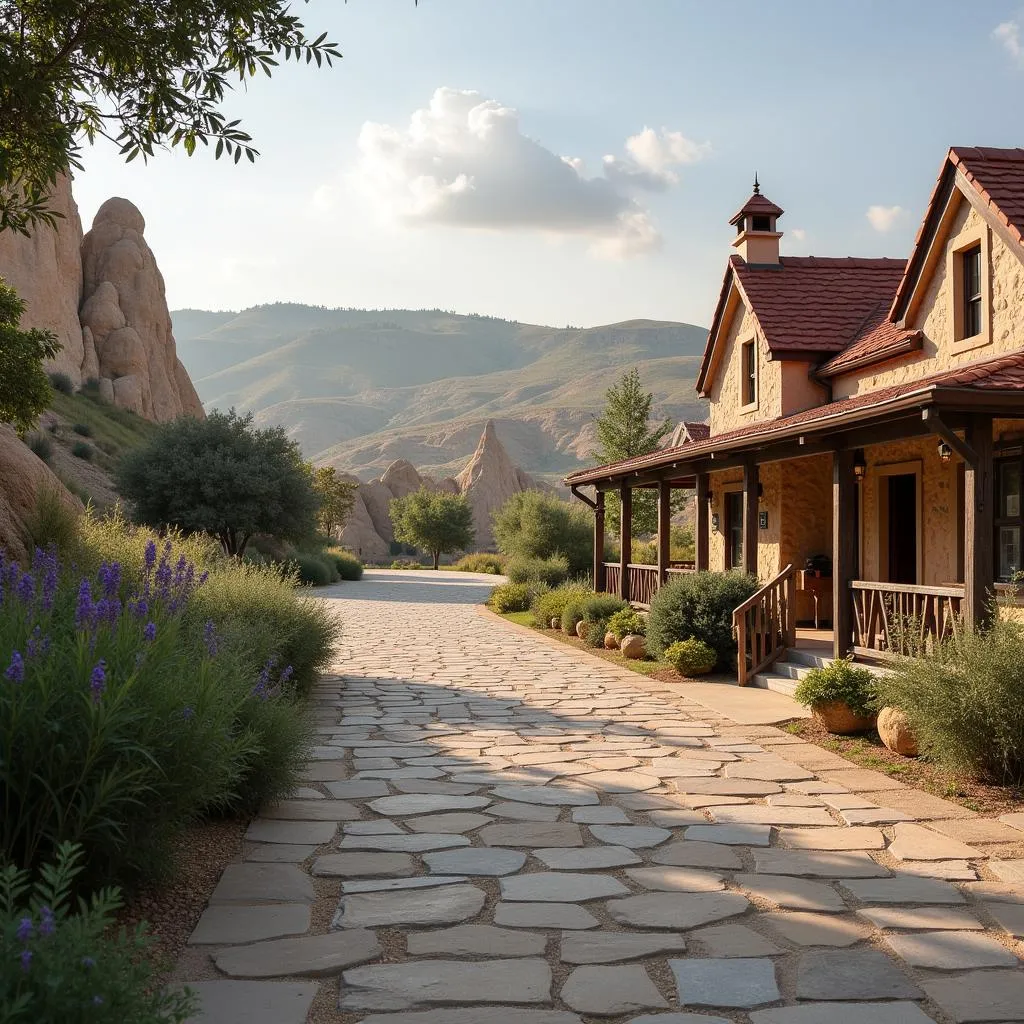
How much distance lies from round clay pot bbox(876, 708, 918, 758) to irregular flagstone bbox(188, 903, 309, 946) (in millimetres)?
5086

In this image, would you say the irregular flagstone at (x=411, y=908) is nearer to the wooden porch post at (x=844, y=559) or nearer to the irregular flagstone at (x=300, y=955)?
the irregular flagstone at (x=300, y=955)

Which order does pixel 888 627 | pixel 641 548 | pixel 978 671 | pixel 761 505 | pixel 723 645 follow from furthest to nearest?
pixel 641 548
pixel 761 505
pixel 723 645
pixel 888 627
pixel 978 671

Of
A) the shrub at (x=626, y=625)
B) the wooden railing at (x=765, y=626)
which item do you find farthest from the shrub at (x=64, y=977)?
the shrub at (x=626, y=625)

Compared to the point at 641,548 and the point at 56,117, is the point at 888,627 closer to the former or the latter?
the point at 56,117

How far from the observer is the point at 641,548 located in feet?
105

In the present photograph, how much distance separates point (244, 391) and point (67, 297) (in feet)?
464

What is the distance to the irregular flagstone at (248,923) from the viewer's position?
4070 mm

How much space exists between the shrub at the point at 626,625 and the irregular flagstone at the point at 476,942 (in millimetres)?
11129

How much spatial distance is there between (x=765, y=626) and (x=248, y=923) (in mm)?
9052

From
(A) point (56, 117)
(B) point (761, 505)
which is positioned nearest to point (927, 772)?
(A) point (56, 117)

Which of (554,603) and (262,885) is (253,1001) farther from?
(554,603)

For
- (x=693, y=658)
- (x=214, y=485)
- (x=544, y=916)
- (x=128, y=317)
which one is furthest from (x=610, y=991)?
(x=128, y=317)

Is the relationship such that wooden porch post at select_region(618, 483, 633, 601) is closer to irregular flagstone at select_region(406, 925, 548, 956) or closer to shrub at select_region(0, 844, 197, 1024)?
irregular flagstone at select_region(406, 925, 548, 956)

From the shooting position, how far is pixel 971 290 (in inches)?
476
